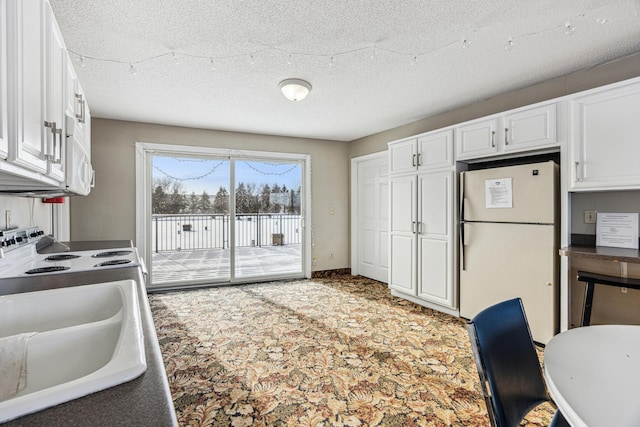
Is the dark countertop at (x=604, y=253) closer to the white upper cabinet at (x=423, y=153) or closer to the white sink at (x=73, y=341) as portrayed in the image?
the white upper cabinet at (x=423, y=153)

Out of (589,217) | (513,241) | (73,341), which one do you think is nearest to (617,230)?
(589,217)

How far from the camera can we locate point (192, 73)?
2867 mm

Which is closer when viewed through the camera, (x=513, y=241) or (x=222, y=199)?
(x=513, y=241)

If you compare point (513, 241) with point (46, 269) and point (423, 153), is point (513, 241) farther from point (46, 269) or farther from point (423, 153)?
point (46, 269)

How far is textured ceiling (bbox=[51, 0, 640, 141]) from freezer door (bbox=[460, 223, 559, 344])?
1433mm

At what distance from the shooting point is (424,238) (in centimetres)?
385

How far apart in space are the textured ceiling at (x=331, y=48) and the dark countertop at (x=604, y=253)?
1536mm

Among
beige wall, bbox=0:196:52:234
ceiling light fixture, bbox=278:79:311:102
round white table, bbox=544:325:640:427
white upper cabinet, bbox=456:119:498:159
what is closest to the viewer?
round white table, bbox=544:325:640:427

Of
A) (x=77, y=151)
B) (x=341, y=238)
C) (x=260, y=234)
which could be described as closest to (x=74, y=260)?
(x=77, y=151)

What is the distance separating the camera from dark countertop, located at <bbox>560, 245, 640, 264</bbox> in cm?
215

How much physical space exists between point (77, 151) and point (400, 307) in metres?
3.50

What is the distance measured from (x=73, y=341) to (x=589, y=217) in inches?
137

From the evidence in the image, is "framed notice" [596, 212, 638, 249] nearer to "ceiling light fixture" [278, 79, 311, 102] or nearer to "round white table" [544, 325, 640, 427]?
"round white table" [544, 325, 640, 427]

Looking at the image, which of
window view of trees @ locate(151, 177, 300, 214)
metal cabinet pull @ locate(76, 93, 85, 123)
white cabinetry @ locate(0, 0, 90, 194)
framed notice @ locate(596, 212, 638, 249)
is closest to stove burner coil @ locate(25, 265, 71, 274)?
white cabinetry @ locate(0, 0, 90, 194)
